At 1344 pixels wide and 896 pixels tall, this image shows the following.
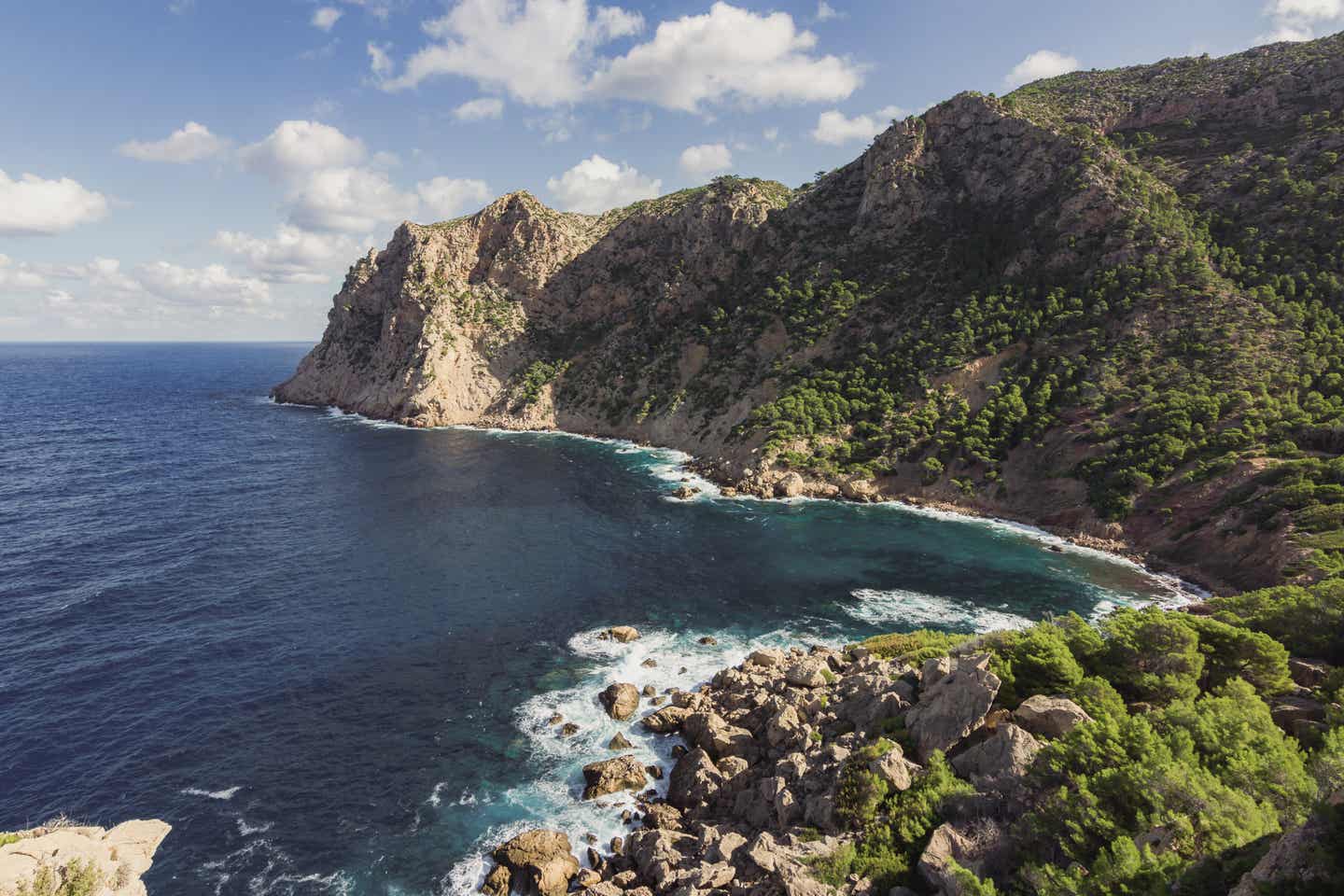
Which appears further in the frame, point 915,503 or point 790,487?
point 790,487

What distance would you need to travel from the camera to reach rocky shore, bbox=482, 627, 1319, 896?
22.7 m

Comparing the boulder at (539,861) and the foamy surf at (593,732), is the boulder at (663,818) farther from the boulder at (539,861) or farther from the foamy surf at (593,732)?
the boulder at (539,861)

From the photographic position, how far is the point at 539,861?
29875mm

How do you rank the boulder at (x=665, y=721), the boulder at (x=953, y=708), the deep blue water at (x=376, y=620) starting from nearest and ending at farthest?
1. the boulder at (x=953, y=708)
2. the deep blue water at (x=376, y=620)
3. the boulder at (x=665, y=721)

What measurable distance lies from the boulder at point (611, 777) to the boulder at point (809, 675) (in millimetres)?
11522

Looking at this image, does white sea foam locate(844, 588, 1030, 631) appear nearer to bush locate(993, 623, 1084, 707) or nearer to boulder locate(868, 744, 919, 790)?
bush locate(993, 623, 1084, 707)

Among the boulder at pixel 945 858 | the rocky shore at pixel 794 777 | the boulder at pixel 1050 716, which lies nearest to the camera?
the boulder at pixel 945 858

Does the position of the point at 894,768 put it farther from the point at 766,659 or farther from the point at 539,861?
the point at 766,659

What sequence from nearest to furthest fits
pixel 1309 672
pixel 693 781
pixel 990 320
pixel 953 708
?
1. pixel 953 708
2. pixel 1309 672
3. pixel 693 781
4. pixel 990 320

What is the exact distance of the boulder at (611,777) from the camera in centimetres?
3509

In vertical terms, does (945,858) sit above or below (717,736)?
above

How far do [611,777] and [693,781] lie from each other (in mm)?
4972

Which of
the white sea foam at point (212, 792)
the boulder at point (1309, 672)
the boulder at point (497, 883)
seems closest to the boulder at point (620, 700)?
the boulder at point (497, 883)

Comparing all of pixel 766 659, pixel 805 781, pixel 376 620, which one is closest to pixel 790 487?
pixel 766 659
